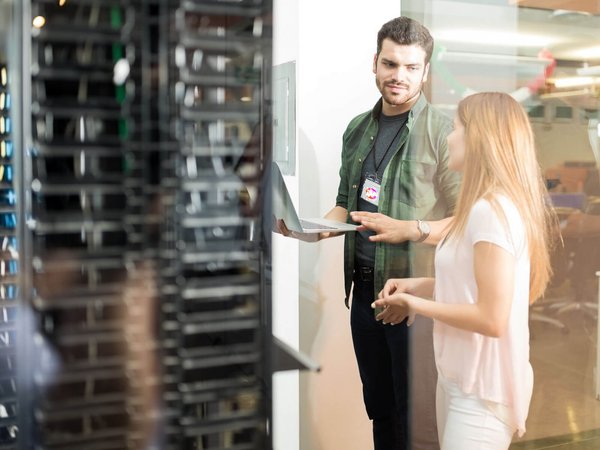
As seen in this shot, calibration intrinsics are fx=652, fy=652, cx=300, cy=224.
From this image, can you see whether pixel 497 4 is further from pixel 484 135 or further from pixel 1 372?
pixel 1 372

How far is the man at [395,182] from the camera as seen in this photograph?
115 cm

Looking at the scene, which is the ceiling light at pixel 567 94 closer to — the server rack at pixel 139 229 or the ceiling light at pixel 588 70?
the ceiling light at pixel 588 70

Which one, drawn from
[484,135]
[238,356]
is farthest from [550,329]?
[238,356]

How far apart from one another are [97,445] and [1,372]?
0.02 metres

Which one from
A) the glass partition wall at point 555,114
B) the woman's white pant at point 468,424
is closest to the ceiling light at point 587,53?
the glass partition wall at point 555,114

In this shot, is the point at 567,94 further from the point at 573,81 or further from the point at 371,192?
the point at 371,192

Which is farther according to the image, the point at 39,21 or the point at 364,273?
the point at 364,273

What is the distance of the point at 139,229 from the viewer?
0.12 metres

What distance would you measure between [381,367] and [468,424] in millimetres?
205

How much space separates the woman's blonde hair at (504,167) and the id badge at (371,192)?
0.14 meters

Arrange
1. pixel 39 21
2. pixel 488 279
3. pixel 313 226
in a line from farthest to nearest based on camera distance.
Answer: pixel 313 226
pixel 488 279
pixel 39 21

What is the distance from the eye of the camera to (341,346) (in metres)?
1.25

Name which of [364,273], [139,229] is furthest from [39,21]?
[364,273]

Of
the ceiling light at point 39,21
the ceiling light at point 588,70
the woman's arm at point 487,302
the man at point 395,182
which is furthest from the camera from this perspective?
the ceiling light at point 588,70
